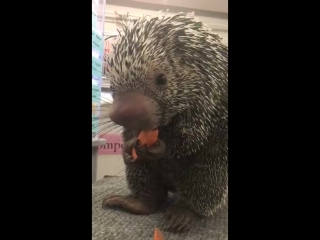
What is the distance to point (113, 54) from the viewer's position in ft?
3.84

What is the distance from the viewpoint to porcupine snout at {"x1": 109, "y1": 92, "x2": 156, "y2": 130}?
113 cm

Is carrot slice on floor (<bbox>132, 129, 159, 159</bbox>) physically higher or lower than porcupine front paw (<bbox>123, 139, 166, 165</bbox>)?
higher

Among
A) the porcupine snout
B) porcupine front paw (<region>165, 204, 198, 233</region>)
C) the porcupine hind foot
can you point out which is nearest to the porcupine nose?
the porcupine snout

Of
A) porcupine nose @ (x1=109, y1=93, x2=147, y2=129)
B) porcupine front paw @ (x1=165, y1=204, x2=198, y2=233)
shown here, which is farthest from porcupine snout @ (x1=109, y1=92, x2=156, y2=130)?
porcupine front paw @ (x1=165, y1=204, x2=198, y2=233)

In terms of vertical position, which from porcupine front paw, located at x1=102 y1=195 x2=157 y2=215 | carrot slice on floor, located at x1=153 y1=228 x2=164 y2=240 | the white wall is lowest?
carrot slice on floor, located at x1=153 y1=228 x2=164 y2=240

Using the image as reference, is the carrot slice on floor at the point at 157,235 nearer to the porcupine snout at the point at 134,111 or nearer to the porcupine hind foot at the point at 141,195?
the porcupine hind foot at the point at 141,195

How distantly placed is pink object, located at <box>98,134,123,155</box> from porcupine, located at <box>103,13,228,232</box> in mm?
21

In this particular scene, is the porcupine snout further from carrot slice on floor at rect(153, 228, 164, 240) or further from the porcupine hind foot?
carrot slice on floor at rect(153, 228, 164, 240)

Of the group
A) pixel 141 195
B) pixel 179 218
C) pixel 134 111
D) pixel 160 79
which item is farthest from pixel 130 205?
pixel 160 79

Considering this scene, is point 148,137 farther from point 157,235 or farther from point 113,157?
point 157,235

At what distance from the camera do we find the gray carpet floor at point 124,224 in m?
1.18

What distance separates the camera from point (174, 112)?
45.8 inches

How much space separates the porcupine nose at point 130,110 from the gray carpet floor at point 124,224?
0.19 m
